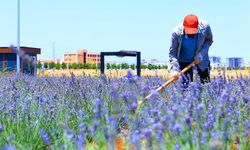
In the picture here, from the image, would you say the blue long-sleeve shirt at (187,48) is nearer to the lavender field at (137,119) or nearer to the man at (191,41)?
the man at (191,41)

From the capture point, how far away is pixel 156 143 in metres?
2.15

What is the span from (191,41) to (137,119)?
3.09 meters

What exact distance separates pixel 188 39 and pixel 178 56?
9.9 inches

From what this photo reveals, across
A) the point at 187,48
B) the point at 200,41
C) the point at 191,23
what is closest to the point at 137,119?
the point at 191,23

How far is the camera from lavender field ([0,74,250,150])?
87.0 inches

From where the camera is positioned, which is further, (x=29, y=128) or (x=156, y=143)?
(x=29, y=128)

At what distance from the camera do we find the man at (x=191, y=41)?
550cm

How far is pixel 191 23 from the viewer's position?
547 cm

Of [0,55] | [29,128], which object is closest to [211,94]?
[29,128]

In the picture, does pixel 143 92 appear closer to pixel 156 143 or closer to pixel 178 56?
pixel 156 143

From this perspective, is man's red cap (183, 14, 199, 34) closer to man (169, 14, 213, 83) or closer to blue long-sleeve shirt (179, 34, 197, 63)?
man (169, 14, 213, 83)

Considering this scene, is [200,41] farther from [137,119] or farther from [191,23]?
[137,119]

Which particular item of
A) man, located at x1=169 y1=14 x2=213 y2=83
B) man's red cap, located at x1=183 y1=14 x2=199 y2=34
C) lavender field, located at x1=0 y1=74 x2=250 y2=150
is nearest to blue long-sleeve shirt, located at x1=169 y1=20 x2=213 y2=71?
man, located at x1=169 y1=14 x2=213 y2=83

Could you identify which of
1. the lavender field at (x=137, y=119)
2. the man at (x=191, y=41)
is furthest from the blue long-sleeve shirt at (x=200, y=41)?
the lavender field at (x=137, y=119)
